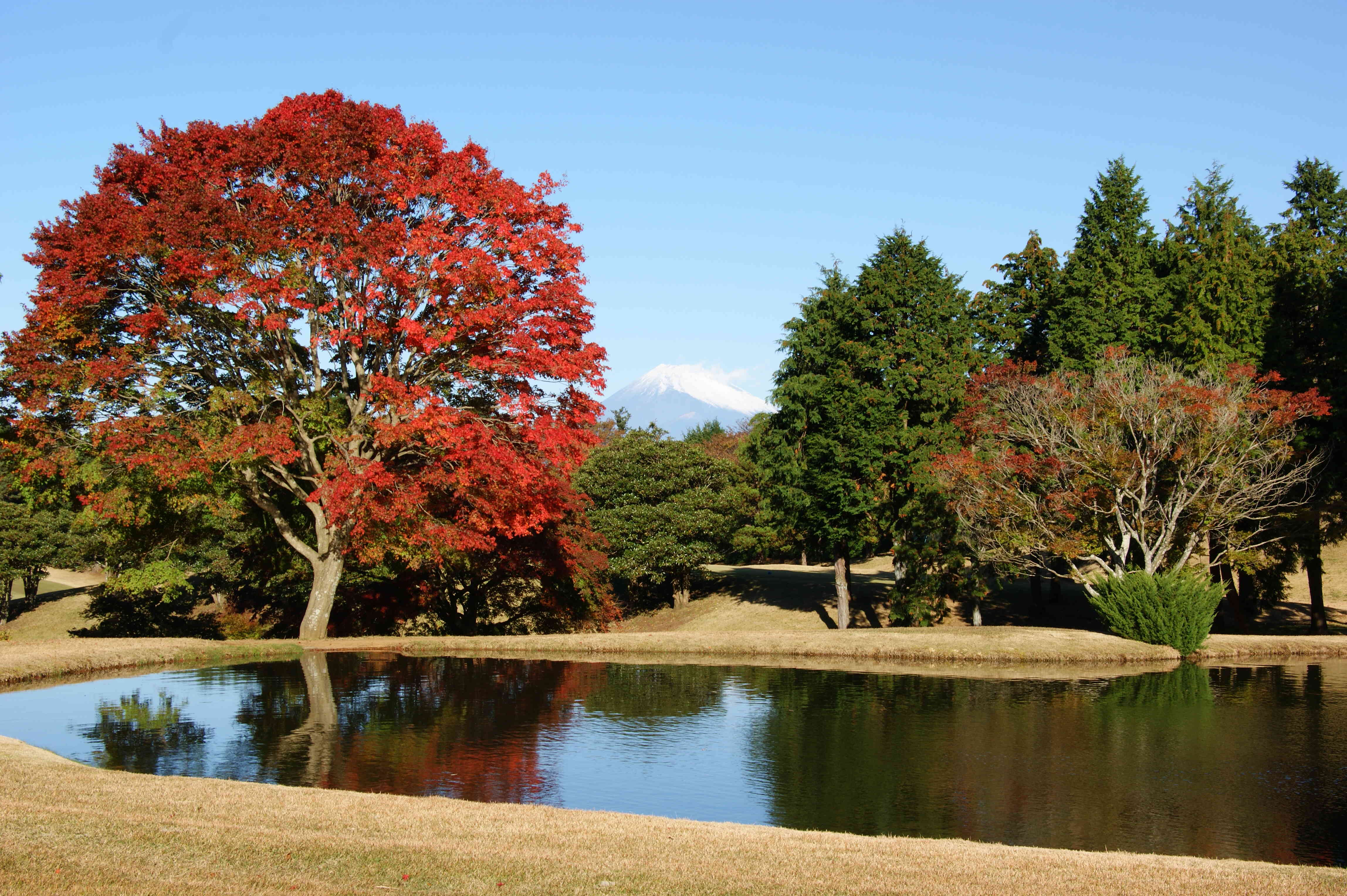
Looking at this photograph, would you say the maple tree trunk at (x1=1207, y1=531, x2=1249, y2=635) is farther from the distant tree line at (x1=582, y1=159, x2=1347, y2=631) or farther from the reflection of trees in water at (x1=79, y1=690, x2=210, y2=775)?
the reflection of trees in water at (x1=79, y1=690, x2=210, y2=775)

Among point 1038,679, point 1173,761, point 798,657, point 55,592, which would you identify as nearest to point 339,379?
point 798,657

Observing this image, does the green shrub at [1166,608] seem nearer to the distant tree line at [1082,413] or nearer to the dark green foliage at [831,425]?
the distant tree line at [1082,413]

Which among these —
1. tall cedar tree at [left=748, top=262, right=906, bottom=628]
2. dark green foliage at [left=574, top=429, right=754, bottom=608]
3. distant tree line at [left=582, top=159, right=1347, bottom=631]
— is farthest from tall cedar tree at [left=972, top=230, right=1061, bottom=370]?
dark green foliage at [left=574, top=429, right=754, bottom=608]

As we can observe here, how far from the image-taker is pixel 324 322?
27.2 meters

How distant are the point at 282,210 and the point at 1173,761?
77.1ft

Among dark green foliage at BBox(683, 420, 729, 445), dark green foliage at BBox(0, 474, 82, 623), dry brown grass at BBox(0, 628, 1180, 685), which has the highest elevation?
dark green foliage at BBox(683, 420, 729, 445)

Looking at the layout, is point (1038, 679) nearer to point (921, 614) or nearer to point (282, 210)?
point (921, 614)

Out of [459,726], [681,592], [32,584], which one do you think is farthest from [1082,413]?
[32,584]

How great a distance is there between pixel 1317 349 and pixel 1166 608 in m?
15.9

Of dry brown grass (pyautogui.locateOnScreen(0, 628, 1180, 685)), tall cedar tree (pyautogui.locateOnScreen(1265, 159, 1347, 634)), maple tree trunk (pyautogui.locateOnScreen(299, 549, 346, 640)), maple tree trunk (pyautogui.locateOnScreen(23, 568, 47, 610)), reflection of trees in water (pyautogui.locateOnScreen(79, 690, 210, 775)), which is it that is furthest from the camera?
maple tree trunk (pyautogui.locateOnScreen(23, 568, 47, 610))

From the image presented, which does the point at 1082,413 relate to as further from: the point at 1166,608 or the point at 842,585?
the point at 842,585

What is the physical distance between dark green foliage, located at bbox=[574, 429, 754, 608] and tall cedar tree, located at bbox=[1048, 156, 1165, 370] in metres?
17.1

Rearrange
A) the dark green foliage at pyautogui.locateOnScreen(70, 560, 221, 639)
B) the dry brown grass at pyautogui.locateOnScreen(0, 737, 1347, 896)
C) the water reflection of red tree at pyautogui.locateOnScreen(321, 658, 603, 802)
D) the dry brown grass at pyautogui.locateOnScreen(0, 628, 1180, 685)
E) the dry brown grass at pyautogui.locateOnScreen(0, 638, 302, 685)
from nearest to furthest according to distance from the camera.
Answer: the dry brown grass at pyautogui.locateOnScreen(0, 737, 1347, 896) < the water reflection of red tree at pyautogui.locateOnScreen(321, 658, 603, 802) < the dry brown grass at pyautogui.locateOnScreen(0, 638, 302, 685) < the dry brown grass at pyautogui.locateOnScreen(0, 628, 1180, 685) < the dark green foliage at pyautogui.locateOnScreen(70, 560, 221, 639)

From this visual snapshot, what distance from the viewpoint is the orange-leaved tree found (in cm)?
2911
